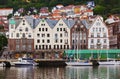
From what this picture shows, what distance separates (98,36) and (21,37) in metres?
14.7

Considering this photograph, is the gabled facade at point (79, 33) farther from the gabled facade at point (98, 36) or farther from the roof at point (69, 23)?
the gabled facade at point (98, 36)

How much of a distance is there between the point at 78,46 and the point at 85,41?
1.82 meters

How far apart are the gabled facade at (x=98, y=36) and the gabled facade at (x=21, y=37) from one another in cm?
1125

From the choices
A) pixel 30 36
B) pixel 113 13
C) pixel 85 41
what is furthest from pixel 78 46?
pixel 113 13

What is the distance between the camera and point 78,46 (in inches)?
4569

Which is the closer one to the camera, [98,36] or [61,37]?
[61,37]

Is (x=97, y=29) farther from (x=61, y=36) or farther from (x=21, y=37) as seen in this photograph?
(x=21, y=37)

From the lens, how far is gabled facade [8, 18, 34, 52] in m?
116

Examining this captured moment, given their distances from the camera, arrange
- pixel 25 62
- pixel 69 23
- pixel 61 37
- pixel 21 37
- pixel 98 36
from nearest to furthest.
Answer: pixel 25 62 < pixel 21 37 < pixel 61 37 < pixel 98 36 < pixel 69 23

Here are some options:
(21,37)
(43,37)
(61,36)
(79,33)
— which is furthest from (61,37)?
(21,37)

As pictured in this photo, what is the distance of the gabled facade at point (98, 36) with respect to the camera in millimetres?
116688

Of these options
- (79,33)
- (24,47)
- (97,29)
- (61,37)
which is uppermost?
(97,29)

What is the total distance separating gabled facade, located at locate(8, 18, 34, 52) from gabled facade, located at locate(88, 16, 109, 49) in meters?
11.2

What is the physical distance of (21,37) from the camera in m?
116
